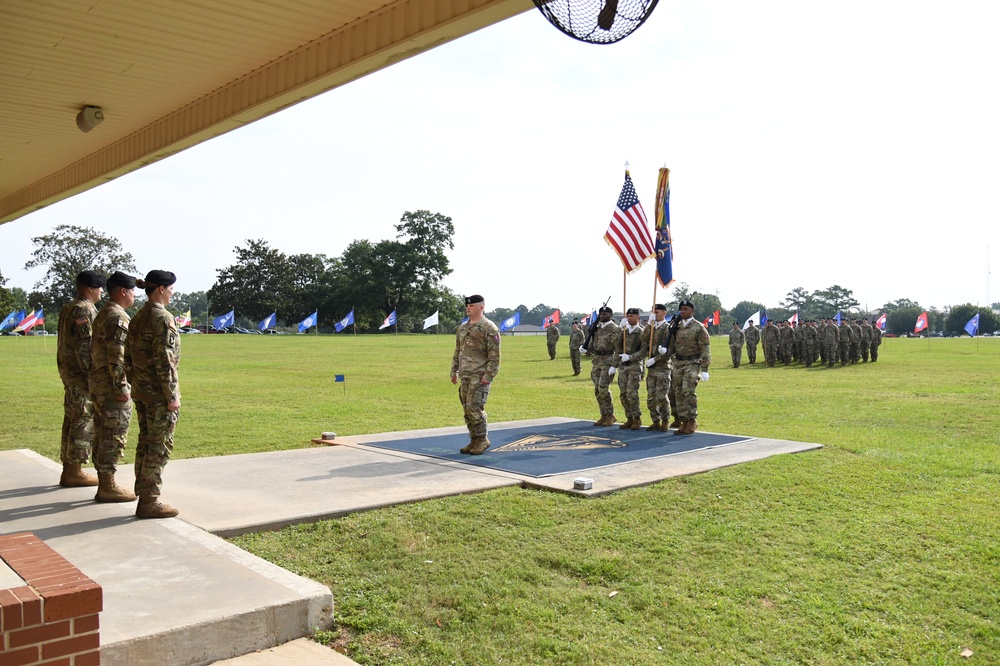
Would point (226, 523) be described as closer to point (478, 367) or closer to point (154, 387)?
point (154, 387)

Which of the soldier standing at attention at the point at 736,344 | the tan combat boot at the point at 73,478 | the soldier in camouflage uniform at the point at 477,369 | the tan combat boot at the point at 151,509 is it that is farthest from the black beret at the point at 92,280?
the soldier standing at attention at the point at 736,344

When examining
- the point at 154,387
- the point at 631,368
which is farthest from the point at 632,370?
the point at 154,387

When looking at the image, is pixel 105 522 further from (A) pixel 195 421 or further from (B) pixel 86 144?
(A) pixel 195 421

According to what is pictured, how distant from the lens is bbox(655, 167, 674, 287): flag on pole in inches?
543

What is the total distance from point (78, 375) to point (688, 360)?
A: 25.0ft

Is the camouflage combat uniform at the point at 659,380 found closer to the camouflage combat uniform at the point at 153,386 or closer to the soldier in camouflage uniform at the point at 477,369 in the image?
the soldier in camouflage uniform at the point at 477,369

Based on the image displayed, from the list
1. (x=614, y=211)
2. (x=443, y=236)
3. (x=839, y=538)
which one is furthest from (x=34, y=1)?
(x=443, y=236)

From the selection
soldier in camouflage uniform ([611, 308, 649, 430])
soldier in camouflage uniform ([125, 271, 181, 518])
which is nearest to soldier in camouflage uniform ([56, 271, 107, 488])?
soldier in camouflage uniform ([125, 271, 181, 518])

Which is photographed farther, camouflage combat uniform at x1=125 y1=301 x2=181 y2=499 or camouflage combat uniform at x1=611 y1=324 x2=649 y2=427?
camouflage combat uniform at x1=611 y1=324 x2=649 y2=427

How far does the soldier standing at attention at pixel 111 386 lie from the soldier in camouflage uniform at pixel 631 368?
688 cm

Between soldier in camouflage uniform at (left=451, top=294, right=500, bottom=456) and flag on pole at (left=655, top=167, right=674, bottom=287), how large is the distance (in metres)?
5.37

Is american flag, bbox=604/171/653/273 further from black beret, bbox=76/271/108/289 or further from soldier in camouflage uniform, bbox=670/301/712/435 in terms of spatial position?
black beret, bbox=76/271/108/289

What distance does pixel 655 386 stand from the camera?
1162 centimetres

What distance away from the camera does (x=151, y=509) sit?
587 cm
